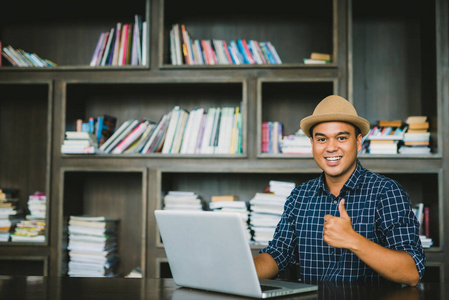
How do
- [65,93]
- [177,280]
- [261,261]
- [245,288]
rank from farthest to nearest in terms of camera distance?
[65,93], [261,261], [177,280], [245,288]

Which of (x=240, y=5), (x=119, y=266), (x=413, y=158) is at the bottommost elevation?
(x=119, y=266)

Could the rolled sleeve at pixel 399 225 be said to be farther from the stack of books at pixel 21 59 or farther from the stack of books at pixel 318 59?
the stack of books at pixel 21 59

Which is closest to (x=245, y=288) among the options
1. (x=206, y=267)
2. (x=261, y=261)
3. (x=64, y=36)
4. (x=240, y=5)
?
(x=206, y=267)

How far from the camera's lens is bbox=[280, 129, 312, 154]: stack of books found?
272cm

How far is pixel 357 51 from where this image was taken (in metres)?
3.13

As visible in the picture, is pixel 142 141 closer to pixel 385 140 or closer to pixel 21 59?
pixel 21 59

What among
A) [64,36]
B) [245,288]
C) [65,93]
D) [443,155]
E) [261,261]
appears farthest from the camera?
[64,36]

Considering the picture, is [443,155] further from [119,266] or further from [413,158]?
[119,266]

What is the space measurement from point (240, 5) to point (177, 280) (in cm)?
223

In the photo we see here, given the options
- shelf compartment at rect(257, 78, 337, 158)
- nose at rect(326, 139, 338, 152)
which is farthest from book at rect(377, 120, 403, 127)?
nose at rect(326, 139, 338, 152)

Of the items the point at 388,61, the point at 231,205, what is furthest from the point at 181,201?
the point at 388,61

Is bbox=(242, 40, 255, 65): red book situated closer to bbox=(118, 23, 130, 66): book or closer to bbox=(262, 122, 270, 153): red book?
bbox=(262, 122, 270, 153): red book

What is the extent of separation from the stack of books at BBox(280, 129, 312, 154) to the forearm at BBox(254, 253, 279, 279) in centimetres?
103

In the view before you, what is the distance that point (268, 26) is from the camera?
3.18 m
